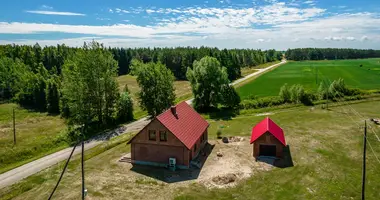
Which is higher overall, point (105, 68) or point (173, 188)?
point (105, 68)

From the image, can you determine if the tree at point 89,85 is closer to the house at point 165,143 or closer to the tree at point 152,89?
the tree at point 152,89

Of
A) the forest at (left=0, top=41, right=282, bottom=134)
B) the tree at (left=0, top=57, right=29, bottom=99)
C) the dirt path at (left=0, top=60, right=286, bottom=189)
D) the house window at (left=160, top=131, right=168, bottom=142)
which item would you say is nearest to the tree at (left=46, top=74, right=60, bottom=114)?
the forest at (left=0, top=41, right=282, bottom=134)


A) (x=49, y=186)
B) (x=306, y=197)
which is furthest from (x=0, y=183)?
(x=306, y=197)

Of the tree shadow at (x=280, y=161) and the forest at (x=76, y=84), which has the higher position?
the forest at (x=76, y=84)

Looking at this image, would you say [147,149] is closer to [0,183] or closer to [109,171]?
[109,171]

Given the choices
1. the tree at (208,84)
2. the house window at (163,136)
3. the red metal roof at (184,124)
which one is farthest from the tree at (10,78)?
the house window at (163,136)

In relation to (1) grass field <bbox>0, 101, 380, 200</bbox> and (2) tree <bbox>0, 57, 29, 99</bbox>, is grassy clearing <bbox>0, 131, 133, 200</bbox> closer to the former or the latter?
(1) grass field <bbox>0, 101, 380, 200</bbox>

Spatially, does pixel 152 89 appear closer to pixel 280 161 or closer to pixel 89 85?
pixel 89 85
